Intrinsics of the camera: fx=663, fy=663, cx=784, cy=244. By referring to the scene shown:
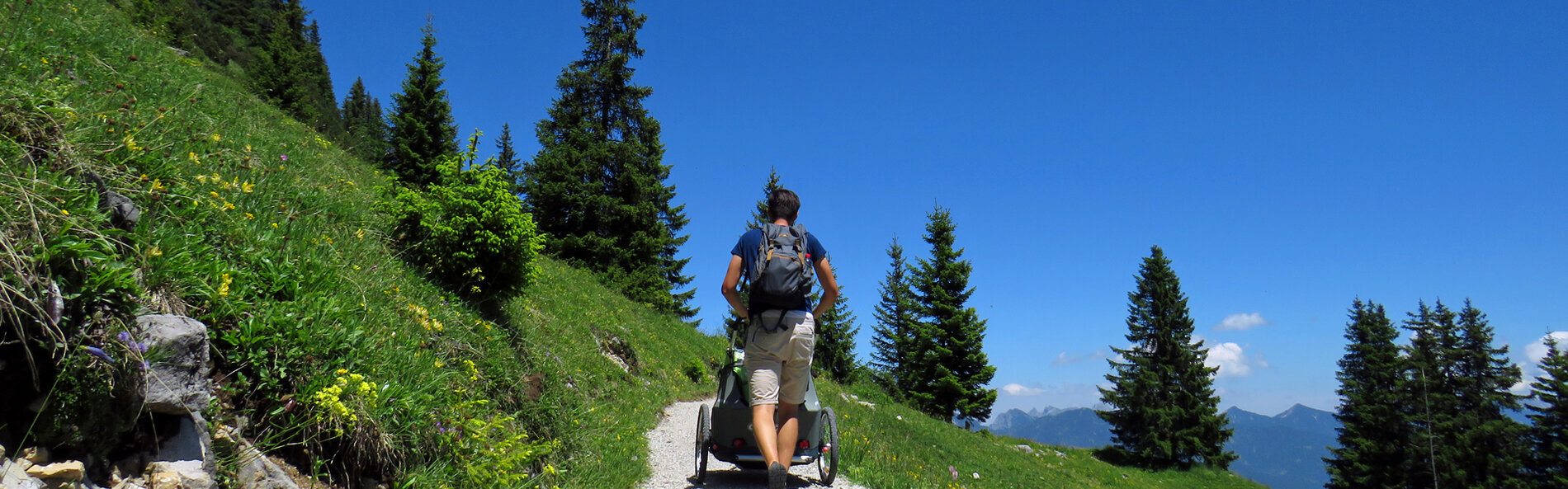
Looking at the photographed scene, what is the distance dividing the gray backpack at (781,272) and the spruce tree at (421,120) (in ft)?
71.1

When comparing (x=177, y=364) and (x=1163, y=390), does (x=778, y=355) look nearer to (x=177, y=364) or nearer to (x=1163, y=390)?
(x=177, y=364)

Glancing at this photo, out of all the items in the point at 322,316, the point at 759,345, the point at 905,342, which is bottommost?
the point at 322,316

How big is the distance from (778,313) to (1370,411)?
53.0 metres

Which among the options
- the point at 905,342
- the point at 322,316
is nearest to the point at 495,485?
the point at 322,316

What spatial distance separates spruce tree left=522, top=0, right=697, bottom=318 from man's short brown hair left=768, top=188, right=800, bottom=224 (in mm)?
20226

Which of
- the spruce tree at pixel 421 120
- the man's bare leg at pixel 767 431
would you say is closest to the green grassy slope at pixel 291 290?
the man's bare leg at pixel 767 431

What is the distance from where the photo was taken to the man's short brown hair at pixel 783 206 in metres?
4.79

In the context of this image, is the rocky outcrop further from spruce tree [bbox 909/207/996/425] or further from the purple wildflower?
spruce tree [bbox 909/207/996/425]

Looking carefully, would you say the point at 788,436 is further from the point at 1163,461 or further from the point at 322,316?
the point at 1163,461

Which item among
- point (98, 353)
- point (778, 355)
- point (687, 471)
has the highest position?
point (778, 355)

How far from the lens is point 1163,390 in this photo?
40344 millimetres

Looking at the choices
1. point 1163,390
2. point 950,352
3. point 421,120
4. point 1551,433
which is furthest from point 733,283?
point 1551,433

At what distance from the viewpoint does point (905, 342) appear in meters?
35.6

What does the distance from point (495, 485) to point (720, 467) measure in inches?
130
